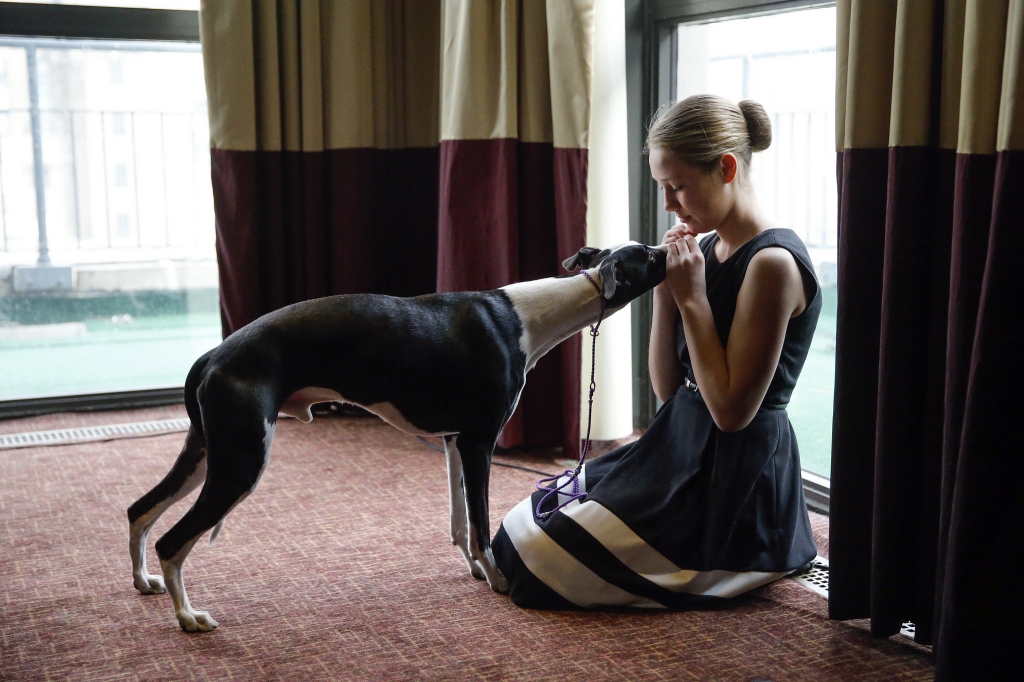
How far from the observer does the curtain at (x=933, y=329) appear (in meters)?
1.54

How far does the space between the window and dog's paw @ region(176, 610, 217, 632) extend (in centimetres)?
223

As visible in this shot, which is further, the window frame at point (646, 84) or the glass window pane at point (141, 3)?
the glass window pane at point (141, 3)

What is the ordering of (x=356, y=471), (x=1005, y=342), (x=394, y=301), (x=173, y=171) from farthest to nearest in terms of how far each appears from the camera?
(x=173, y=171)
(x=356, y=471)
(x=394, y=301)
(x=1005, y=342)

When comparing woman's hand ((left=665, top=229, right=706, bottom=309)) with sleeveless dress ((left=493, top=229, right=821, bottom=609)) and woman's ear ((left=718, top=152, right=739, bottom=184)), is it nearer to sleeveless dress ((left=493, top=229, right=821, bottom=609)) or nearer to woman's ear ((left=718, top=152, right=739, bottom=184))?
sleeveless dress ((left=493, top=229, right=821, bottom=609))

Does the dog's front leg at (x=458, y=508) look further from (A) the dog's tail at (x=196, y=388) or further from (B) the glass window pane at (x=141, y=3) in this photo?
(B) the glass window pane at (x=141, y=3)

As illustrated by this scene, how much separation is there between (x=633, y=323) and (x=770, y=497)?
1.47 metres

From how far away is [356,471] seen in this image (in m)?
3.12

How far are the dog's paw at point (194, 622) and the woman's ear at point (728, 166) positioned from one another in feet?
4.51

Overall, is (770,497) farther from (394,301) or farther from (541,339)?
(394,301)

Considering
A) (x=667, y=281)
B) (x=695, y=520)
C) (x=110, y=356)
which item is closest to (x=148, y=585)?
(x=695, y=520)

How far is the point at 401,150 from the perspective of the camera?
3.79m

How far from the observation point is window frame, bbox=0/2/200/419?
362 centimetres

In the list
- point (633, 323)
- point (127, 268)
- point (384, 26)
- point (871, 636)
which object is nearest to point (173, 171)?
point (127, 268)

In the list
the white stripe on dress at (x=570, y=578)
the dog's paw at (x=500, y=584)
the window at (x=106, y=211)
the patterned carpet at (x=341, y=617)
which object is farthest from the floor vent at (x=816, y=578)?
the window at (x=106, y=211)
